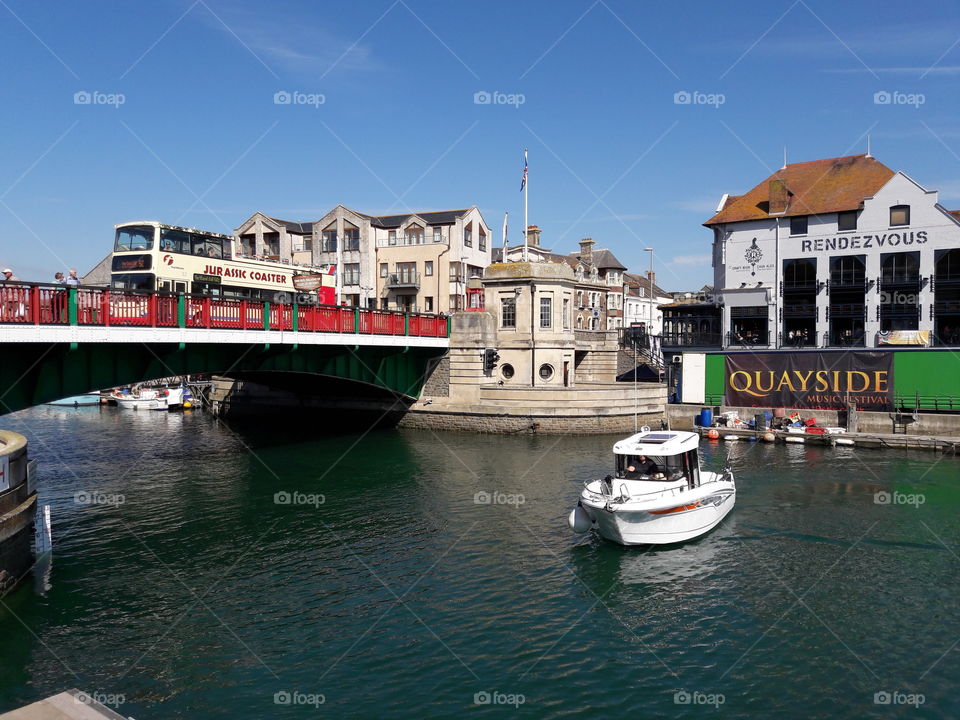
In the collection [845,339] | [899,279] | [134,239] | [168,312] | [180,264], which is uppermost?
[134,239]

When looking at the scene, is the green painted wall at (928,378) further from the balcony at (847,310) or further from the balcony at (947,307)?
the balcony at (847,310)

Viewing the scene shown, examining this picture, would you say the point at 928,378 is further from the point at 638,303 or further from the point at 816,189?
the point at 638,303

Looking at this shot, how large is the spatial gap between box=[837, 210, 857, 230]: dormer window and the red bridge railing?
40.1m

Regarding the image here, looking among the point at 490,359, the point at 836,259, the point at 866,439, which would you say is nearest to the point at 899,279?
the point at 836,259

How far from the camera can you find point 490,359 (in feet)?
178

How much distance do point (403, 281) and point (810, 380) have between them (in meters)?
40.8

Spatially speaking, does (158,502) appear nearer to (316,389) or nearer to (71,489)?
(71,489)

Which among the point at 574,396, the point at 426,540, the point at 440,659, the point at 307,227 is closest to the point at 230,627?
the point at 440,659

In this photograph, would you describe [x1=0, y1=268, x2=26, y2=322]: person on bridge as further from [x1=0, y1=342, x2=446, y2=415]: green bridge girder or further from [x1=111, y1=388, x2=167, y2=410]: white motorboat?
[x1=111, y1=388, x2=167, y2=410]: white motorboat

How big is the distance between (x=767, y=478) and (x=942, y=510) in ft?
24.9

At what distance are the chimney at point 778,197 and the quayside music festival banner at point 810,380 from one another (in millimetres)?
19528

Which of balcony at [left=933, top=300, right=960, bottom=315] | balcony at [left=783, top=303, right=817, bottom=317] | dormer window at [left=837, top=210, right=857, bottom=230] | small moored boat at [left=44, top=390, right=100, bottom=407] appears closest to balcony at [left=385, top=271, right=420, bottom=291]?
small moored boat at [left=44, top=390, right=100, bottom=407]

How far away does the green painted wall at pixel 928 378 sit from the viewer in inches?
1812

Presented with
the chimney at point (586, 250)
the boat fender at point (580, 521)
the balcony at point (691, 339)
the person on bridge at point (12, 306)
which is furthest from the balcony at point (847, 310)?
the person on bridge at point (12, 306)
